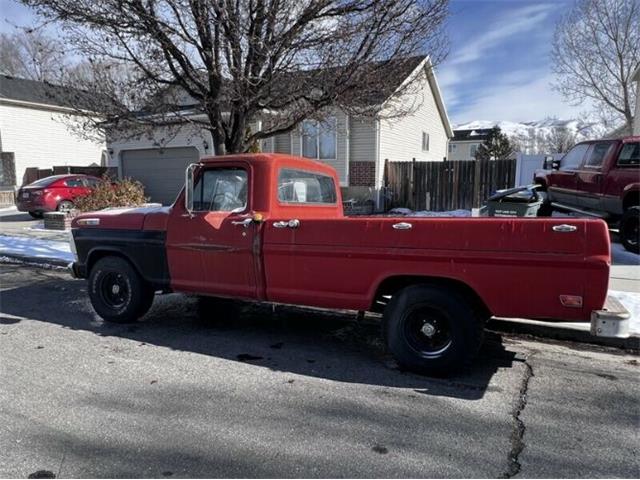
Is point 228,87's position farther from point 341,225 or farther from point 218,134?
point 341,225

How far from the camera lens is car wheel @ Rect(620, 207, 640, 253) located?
8875 millimetres

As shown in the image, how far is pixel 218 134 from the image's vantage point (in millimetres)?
8422

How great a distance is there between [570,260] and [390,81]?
480 cm

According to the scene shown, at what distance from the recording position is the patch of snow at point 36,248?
1071 cm

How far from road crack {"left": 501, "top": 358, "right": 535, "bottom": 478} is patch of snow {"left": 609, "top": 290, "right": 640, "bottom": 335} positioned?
1663 mm

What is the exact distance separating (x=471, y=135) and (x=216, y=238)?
63.2 meters

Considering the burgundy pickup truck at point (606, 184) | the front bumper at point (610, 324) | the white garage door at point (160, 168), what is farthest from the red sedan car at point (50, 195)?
the front bumper at point (610, 324)

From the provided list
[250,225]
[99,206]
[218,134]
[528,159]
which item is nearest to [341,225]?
[250,225]

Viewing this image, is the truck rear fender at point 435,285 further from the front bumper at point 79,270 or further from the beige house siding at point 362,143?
the beige house siding at point 362,143

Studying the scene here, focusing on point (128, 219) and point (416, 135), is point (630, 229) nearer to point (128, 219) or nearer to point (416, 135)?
point (128, 219)

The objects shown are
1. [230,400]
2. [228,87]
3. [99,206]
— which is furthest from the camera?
[99,206]

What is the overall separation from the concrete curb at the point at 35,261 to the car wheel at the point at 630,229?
414 inches

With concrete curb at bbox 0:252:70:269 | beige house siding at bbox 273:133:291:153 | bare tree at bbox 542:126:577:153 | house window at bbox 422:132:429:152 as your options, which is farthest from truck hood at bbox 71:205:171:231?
bare tree at bbox 542:126:577:153

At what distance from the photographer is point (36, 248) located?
11.6m
